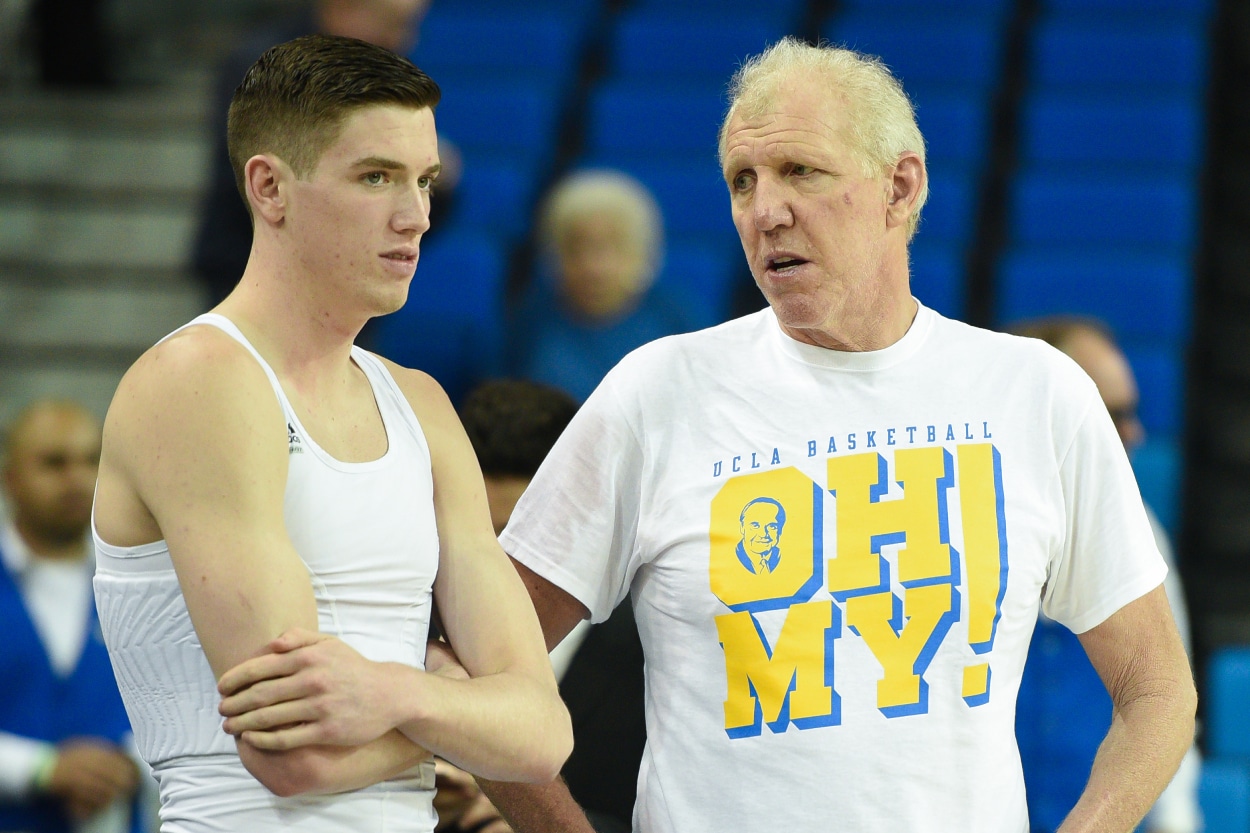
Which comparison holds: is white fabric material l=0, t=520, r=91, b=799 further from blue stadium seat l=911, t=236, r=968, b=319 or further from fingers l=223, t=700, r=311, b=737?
blue stadium seat l=911, t=236, r=968, b=319

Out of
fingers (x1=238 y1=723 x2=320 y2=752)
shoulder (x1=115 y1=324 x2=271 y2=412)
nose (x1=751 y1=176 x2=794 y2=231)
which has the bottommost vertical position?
fingers (x1=238 y1=723 x2=320 y2=752)

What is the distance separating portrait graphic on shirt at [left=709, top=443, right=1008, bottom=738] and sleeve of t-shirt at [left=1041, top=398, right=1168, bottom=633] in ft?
0.36

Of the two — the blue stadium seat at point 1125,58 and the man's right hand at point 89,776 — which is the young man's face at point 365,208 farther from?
the blue stadium seat at point 1125,58

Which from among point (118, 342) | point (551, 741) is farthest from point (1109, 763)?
point (118, 342)

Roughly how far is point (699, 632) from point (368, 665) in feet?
1.69

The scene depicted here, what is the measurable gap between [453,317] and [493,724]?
287 cm

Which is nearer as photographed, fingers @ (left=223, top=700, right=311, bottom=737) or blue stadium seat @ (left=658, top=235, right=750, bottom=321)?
fingers @ (left=223, top=700, right=311, bottom=737)

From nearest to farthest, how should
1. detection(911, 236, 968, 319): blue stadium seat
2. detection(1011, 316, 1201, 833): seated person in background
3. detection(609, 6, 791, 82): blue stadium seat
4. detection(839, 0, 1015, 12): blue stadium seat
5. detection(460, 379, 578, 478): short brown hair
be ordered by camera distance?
detection(460, 379, 578, 478): short brown hair → detection(1011, 316, 1201, 833): seated person in background → detection(911, 236, 968, 319): blue stadium seat → detection(609, 6, 791, 82): blue stadium seat → detection(839, 0, 1015, 12): blue stadium seat

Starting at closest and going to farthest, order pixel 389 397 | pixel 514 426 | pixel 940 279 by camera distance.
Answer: pixel 389 397
pixel 514 426
pixel 940 279

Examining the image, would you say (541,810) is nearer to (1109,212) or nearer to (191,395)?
(191,395)

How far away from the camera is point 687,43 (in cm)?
655

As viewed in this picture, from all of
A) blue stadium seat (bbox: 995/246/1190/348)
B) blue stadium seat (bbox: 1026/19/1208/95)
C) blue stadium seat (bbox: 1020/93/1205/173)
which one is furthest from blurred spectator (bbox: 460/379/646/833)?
blue stadium seat (bbox: 1026/19/1208/95)

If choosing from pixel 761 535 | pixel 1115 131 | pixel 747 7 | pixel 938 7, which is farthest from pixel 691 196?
pixel 761 535

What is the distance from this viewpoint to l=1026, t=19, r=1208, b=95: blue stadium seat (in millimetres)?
6230
